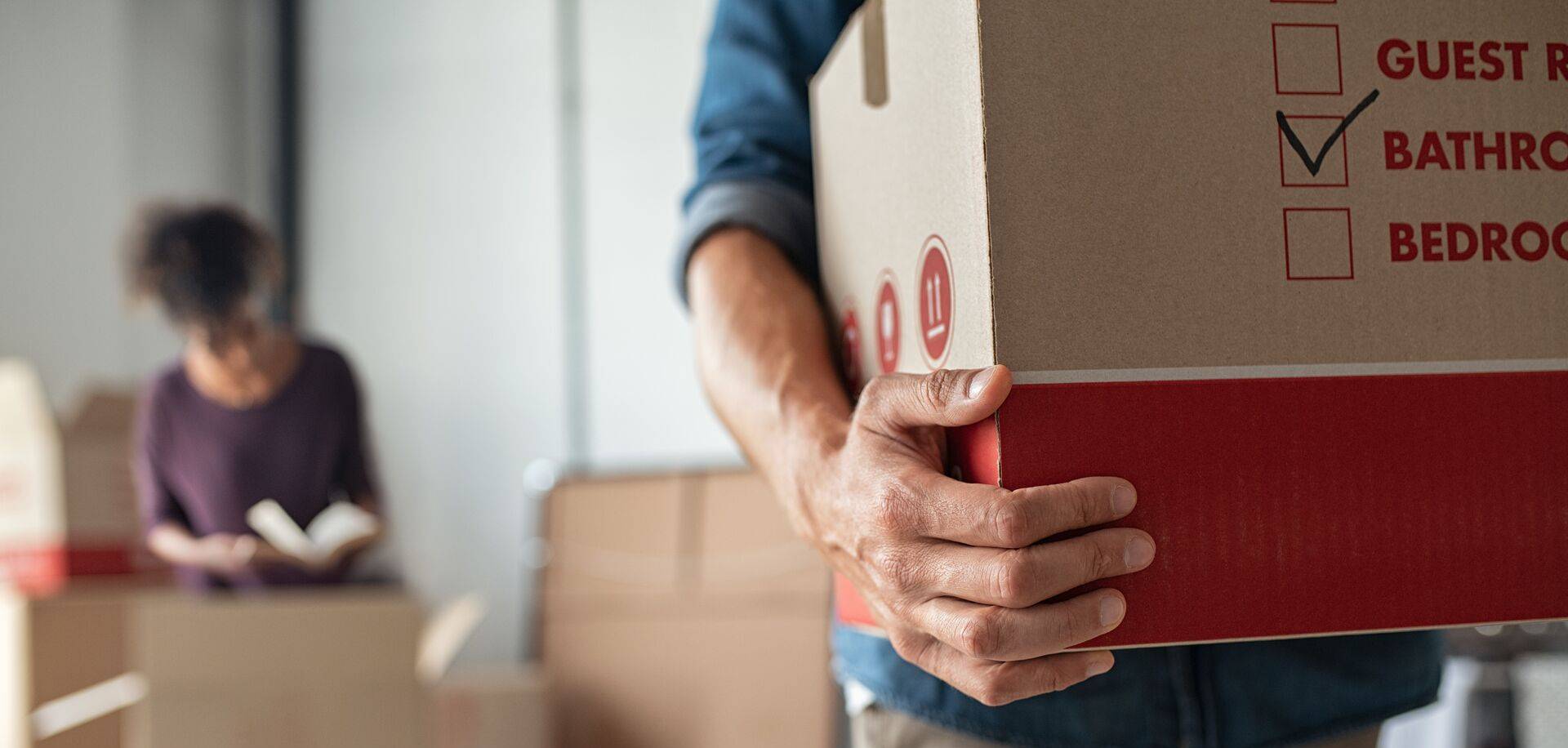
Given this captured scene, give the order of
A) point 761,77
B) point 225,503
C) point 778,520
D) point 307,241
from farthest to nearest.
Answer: point 307,241, point 778,520, point 225,503, point 761,77

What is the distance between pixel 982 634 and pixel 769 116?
0.46m

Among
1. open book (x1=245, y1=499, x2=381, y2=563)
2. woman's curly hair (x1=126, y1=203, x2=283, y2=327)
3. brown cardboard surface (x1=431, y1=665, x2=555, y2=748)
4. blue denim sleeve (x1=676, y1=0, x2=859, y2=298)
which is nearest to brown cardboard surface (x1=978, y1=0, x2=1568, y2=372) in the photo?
blue denim sleeve (x1=676, y1=0, x2=859, y2=298)

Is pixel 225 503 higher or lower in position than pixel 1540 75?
lower

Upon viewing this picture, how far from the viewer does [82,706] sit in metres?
2.18

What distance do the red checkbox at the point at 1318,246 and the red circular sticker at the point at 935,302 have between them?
0.44ft

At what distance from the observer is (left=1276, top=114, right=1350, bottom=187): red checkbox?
1.51 feet

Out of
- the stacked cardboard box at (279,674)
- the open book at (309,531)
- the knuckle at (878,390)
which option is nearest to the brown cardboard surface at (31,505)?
the open book at (309,531)

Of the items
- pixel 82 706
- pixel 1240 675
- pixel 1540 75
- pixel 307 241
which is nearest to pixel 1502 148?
pixel 1540 75

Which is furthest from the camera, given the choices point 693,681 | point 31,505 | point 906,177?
point 693,681

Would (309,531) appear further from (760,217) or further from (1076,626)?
(1076,626)

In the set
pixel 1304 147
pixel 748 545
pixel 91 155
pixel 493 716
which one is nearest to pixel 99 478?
pixel 493 716

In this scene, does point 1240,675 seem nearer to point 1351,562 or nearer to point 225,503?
point 1351,562

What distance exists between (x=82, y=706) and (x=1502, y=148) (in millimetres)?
2447

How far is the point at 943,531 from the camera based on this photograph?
1.51ft
